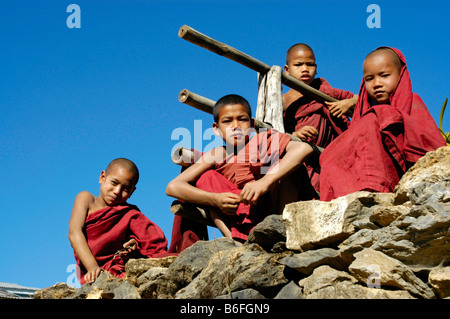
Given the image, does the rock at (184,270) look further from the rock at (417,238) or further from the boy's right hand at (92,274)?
the rock at (417,238)

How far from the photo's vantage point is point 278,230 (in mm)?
3900

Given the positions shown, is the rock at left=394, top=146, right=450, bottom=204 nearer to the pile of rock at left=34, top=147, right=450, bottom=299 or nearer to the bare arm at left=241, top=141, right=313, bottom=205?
the pile of rock at left=34, top=147, right=450, bottom=299

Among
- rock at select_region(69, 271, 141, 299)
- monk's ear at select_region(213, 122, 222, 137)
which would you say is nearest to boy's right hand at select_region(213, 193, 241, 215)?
monk's ear at select_region(213, 122, 222, 137)

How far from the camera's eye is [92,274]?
4918 millimetres

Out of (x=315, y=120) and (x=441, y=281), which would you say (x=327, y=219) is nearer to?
(x=441, y=281)

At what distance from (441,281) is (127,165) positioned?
3316 mm

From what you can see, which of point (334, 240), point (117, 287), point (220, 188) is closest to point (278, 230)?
point (334, 240)

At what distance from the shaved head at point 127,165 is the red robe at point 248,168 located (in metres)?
0.96

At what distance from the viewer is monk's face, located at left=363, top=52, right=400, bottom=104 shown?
481cm

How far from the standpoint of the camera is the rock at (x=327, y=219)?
3654 millimetres

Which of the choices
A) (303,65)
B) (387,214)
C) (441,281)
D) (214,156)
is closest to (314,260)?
(387,214)

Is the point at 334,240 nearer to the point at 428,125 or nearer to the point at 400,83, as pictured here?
the point at 428,125

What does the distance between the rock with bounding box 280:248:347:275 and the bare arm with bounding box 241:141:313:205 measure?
781 mm
